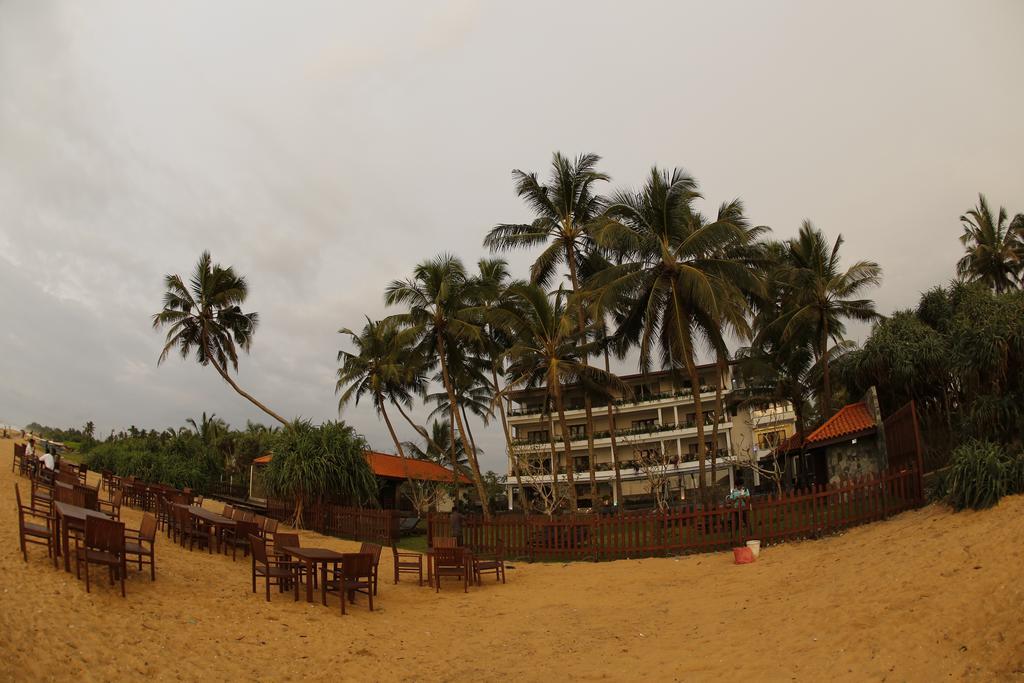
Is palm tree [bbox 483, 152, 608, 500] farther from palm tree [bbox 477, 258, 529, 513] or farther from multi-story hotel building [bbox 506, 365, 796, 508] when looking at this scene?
multi-story hotel building [bbox 506, 365, 796, 508]

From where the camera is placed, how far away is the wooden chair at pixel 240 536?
13.6 m

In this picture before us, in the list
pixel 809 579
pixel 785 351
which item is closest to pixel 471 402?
pixel 785 351

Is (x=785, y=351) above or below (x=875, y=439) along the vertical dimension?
above

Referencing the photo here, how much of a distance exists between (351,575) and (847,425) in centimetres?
1748

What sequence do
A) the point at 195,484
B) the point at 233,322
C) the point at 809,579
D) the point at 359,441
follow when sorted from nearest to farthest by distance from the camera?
the point at 809,579
the point at 359,441
the point at 195,484
the point at 233,322

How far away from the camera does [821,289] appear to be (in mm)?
26547

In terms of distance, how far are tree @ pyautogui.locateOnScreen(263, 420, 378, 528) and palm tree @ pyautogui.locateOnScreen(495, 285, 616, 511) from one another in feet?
22.4

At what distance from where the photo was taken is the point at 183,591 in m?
9.94

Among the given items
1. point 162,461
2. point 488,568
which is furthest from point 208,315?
point 488,568

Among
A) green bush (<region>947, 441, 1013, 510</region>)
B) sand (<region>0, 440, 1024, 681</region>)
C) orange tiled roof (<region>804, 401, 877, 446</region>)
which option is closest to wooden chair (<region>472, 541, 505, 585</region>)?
sand (<region>0, 440, 1024, 681</region>)

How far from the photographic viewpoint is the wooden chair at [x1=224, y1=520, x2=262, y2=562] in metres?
13.6

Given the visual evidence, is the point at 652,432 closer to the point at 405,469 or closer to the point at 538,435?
the point at 538,435

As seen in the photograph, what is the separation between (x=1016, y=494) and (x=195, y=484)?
101 feet

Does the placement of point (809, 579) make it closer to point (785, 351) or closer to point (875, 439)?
point (875, 439)
